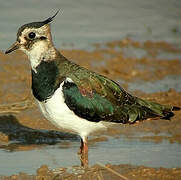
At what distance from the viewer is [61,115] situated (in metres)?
8.45

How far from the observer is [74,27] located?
15.2 meters

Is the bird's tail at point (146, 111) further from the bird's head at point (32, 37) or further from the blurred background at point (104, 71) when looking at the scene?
the bird's head at point (32, 37)

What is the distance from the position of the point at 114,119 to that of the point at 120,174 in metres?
1.09

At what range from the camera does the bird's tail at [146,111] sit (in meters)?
9.12

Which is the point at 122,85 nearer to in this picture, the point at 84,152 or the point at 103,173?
the point at 84,152

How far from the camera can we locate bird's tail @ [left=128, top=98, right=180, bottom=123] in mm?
9117

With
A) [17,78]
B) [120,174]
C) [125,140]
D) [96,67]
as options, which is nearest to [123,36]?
[96,67]

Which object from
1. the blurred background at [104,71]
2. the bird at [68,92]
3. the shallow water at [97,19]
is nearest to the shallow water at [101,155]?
the blurred background at [104,71]

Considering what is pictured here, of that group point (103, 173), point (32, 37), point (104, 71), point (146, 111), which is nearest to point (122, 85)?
point (104, 71)

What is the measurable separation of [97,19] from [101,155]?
7250mm

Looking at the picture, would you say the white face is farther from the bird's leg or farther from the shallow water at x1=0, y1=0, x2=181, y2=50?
the shallow water at x1=0, y1=0, x2=181, y2=50

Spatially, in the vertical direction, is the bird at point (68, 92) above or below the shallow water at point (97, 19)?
below

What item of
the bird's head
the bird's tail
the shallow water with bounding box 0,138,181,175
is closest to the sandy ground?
the shallow water with bounding box 0,138,181,175

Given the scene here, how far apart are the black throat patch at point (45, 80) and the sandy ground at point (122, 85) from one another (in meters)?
0.93
